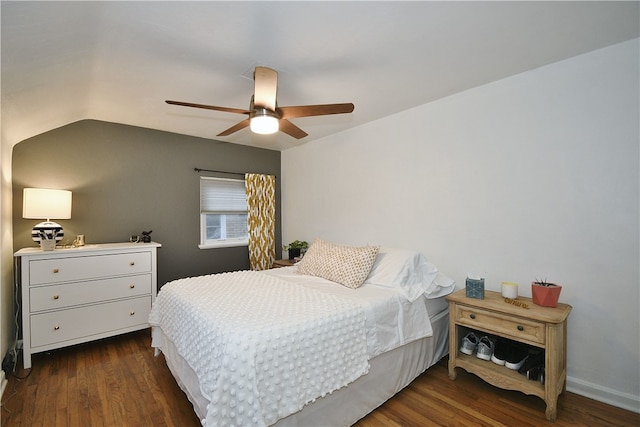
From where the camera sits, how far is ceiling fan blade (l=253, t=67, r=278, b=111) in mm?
1878

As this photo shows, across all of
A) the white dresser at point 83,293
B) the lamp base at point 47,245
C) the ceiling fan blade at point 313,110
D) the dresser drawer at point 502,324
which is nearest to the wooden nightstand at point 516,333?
the dresser drawer at point 502,324

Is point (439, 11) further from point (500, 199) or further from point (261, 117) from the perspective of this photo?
point (500, 199)

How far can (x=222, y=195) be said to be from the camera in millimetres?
4227

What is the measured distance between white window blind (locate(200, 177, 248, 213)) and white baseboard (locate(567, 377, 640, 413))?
13.2ft

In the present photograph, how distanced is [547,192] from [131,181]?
4.25 metres

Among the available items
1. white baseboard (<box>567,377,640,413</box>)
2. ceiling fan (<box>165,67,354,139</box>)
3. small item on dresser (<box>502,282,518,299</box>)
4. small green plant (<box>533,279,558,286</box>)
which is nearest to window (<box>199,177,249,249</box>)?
ceiling fan (<box>165,67,354,139</box>)

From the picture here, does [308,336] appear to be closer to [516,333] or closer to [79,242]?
[516,333]

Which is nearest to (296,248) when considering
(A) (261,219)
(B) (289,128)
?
(A) (261,219)

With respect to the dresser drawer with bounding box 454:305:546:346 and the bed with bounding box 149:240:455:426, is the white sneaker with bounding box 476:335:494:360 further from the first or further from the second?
the bed with bounding box 149:240:455:426

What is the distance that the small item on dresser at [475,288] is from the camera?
2.22 meters

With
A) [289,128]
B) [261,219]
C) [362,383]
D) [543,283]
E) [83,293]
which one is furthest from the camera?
[261,219]

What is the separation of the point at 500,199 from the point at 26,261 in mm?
4120

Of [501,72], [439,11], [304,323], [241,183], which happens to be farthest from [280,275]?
[501,72]

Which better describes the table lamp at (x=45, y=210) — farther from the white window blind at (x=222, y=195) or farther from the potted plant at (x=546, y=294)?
the potted plant at (x=546, y=294)
